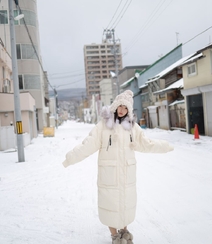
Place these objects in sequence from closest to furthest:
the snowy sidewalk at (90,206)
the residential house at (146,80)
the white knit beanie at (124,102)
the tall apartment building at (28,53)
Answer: the white knit beanie at (124,102) → the snowy sidewalk at (90,206) → the residential house at (146,80) → the tall apartment building at (28,53)

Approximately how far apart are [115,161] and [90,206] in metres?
2.04

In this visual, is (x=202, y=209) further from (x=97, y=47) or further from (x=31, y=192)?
(x=97, y=47)

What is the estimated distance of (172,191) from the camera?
546cm

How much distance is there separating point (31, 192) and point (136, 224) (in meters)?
2.94

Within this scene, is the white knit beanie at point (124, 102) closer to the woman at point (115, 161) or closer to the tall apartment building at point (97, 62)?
the woman at point (115, 161)

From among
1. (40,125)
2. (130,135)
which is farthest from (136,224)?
(40,125)

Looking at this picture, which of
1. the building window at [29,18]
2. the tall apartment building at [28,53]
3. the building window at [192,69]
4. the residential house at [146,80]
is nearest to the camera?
the building window at [192,69]

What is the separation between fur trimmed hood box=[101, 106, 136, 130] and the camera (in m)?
3.18

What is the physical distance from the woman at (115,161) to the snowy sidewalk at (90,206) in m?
0.51

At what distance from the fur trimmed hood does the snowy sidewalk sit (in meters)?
1.52

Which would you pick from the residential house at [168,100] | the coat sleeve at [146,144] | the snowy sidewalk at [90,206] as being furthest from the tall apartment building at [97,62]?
the coat sleeve at [146,144]

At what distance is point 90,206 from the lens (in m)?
4.77

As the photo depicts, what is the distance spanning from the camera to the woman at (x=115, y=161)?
310 cm

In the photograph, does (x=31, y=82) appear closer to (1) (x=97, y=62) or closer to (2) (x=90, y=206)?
(2) (x=90, y=206)
